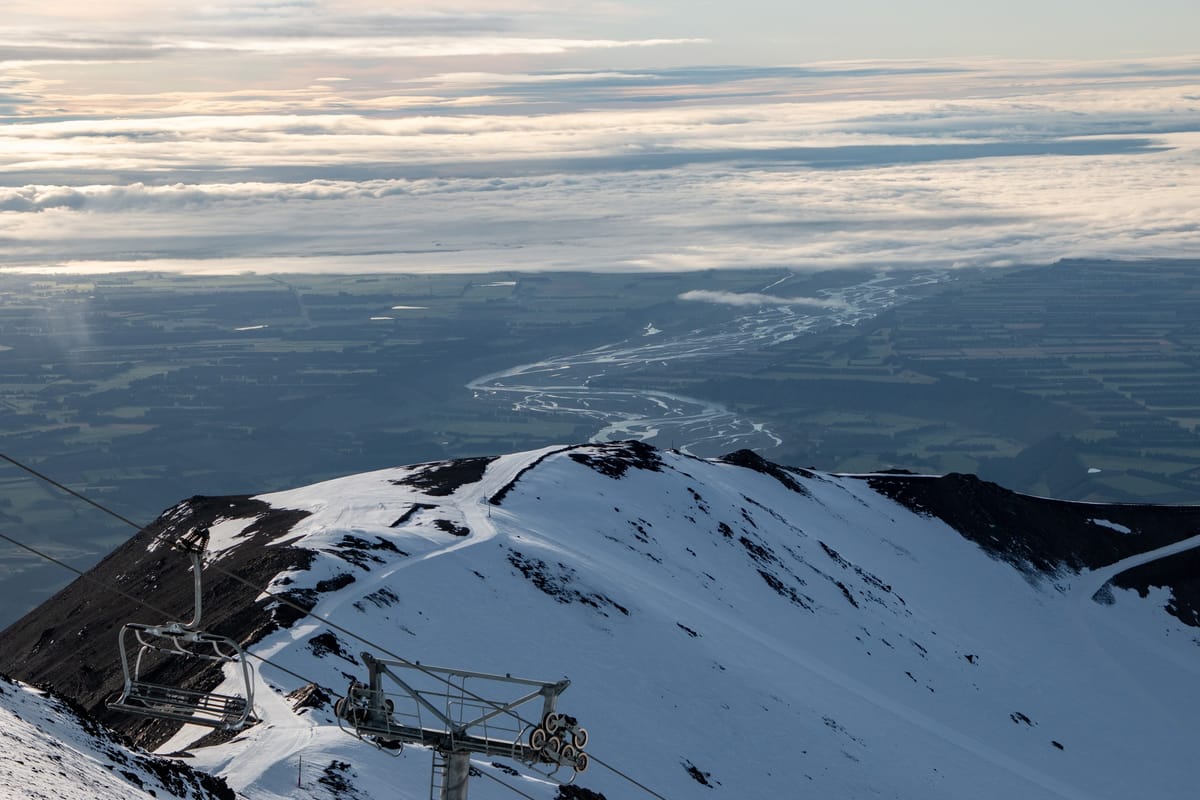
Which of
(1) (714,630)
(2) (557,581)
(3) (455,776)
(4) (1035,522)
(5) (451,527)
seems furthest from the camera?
(4) (1035,522)

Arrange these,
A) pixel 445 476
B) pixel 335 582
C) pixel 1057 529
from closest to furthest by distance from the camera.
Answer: pixel 335 582
pixel 445 476
pixel 1057 529

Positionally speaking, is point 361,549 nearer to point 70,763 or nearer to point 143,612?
point 143,612

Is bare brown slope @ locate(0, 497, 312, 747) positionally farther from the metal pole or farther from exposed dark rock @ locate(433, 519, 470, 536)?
the metal pole

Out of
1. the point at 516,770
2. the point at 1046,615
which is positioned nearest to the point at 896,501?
the point at 1046,615

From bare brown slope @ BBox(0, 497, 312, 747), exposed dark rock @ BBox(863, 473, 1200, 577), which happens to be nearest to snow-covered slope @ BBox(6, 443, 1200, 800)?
bare brown slope @ BBox(0, 497, 312, 747)

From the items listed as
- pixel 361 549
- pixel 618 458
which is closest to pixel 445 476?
pixel 618 458

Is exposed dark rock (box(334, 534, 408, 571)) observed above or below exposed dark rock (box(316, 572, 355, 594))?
below
